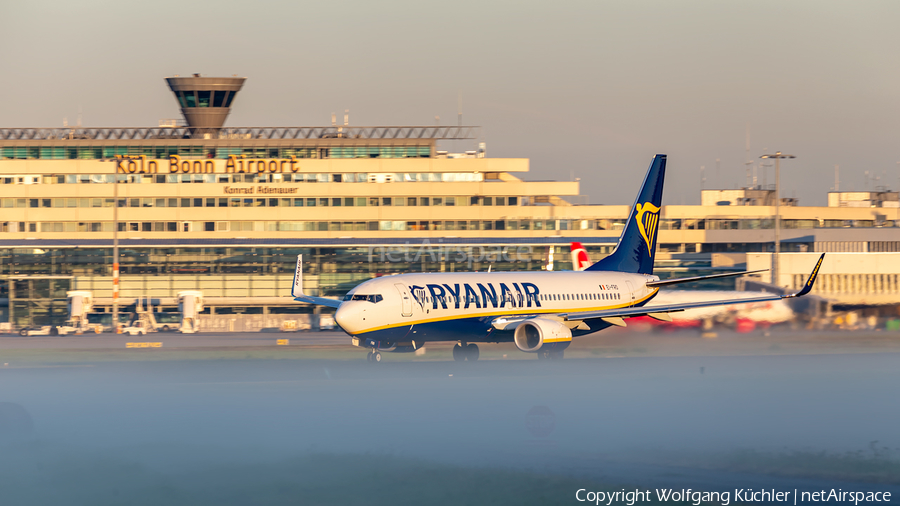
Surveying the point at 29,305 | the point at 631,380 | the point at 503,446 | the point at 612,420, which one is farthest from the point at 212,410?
the point at 29,305

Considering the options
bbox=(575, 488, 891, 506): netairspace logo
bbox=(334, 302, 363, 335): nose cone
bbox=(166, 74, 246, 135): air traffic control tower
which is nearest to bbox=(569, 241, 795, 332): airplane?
bbox=(334, 302, 363, 335): nose cone

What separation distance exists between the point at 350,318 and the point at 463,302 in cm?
701

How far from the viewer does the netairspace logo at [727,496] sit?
2462 centimetres

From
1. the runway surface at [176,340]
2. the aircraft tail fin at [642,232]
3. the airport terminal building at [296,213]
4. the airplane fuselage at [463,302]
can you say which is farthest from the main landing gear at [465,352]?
the airport terminal building at [296,213]

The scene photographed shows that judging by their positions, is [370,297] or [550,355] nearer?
[370,297]

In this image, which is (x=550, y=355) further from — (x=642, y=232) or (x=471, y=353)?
(x=642, y=232)

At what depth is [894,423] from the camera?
33844 mm

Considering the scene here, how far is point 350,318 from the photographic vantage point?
4750 centimetres

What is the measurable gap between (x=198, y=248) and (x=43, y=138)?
28308 millimetres

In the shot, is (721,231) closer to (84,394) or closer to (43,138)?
(43,138)

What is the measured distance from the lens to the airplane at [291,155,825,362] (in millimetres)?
48625

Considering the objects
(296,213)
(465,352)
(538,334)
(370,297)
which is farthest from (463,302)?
(296,213)

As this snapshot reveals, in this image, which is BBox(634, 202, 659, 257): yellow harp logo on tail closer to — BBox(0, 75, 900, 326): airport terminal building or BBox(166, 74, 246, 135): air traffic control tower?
BBox(0, 75, 900, 326): airport terminal building

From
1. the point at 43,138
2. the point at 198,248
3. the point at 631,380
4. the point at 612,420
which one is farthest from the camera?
the point at 43,138
